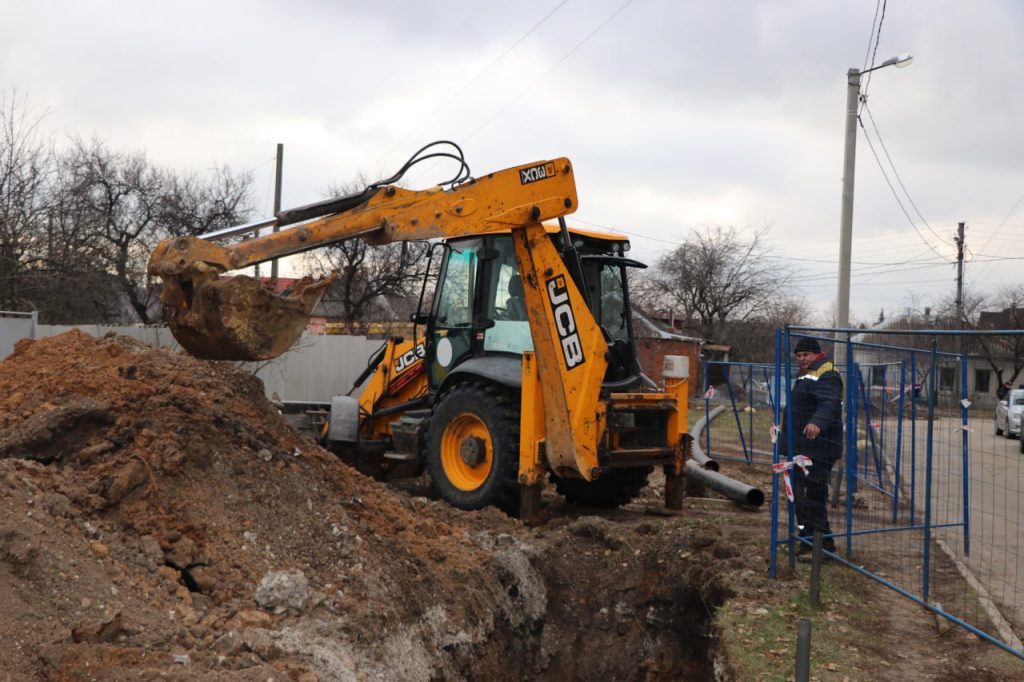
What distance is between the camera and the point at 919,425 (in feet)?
23.6

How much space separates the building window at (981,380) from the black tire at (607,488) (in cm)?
316

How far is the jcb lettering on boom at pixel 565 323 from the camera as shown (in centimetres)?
761

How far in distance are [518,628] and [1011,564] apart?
387 cm

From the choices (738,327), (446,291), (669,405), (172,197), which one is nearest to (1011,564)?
(669,405)

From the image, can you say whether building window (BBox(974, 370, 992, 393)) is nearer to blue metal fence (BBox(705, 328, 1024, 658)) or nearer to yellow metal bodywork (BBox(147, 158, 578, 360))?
blue metal fence (BBox(705, 328, 1024, 658))

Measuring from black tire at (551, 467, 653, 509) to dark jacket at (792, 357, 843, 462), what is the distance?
2.04 m

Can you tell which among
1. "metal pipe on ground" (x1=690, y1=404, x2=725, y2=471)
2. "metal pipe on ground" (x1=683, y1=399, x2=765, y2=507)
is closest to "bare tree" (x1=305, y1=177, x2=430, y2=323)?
"metal pipe on ground" (x1=690, y1=404, x2=725, y2=471)

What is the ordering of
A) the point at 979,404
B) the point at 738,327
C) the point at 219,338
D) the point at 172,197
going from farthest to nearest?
the point at 738,327 < the point at 172,197 < the point at 979,404 < the point at 219,338

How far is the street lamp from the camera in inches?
579

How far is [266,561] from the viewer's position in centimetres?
561

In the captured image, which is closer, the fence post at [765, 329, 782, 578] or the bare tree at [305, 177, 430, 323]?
the fence post at [765, 329, 782, 578]

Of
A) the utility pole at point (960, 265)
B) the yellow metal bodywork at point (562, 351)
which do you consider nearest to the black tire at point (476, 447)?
the yellow metal bodywork at point (562, 351)

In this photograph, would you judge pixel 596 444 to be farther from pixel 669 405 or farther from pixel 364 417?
pixel 364 417

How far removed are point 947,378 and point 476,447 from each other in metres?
3.96
